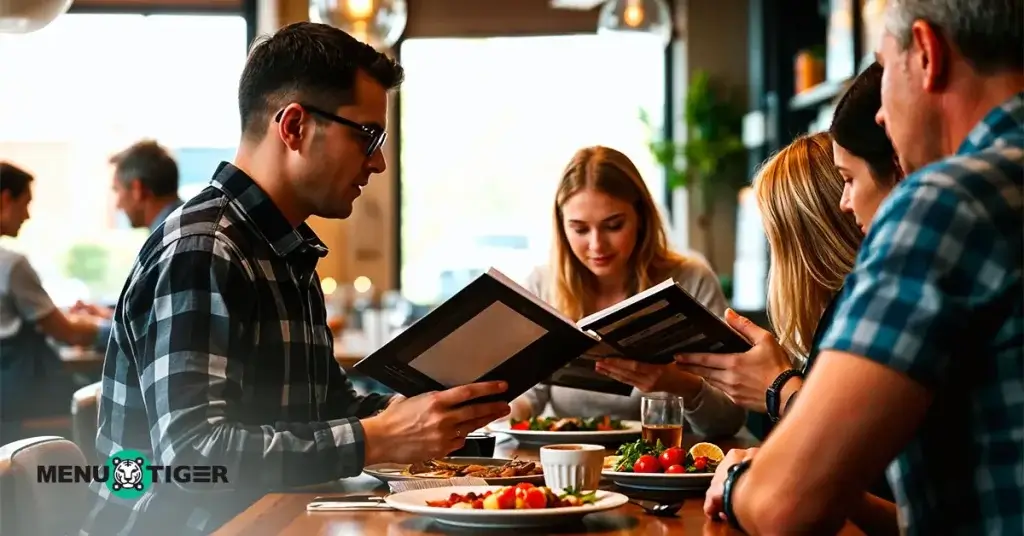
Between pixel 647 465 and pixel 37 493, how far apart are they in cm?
93

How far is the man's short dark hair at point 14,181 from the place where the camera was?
4590 mm

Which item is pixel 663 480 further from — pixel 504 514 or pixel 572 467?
pixel 504 514

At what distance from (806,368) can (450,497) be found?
0.68 m

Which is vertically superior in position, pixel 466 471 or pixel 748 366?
pixel 748 366

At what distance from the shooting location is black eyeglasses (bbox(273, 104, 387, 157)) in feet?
7.02

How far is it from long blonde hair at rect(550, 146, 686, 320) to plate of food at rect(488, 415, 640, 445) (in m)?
0.71

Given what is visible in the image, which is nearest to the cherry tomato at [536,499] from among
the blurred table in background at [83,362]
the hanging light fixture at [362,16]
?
the hanging light fixture at [362,16]

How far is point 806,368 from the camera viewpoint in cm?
204

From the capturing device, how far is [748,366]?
2225 millimetres

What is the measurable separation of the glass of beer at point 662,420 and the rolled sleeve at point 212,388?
0.56 m

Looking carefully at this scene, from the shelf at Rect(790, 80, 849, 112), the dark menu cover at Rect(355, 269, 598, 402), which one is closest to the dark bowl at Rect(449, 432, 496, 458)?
the dark menu cover at Rect(355, 269, 598, 402)

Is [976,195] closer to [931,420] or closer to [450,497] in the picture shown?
[931,420]

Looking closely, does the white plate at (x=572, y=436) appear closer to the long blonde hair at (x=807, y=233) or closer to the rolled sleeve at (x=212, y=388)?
the long blonde hair at (x=807, y=233)

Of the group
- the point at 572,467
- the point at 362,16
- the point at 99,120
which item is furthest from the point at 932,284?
the point at 99,120
